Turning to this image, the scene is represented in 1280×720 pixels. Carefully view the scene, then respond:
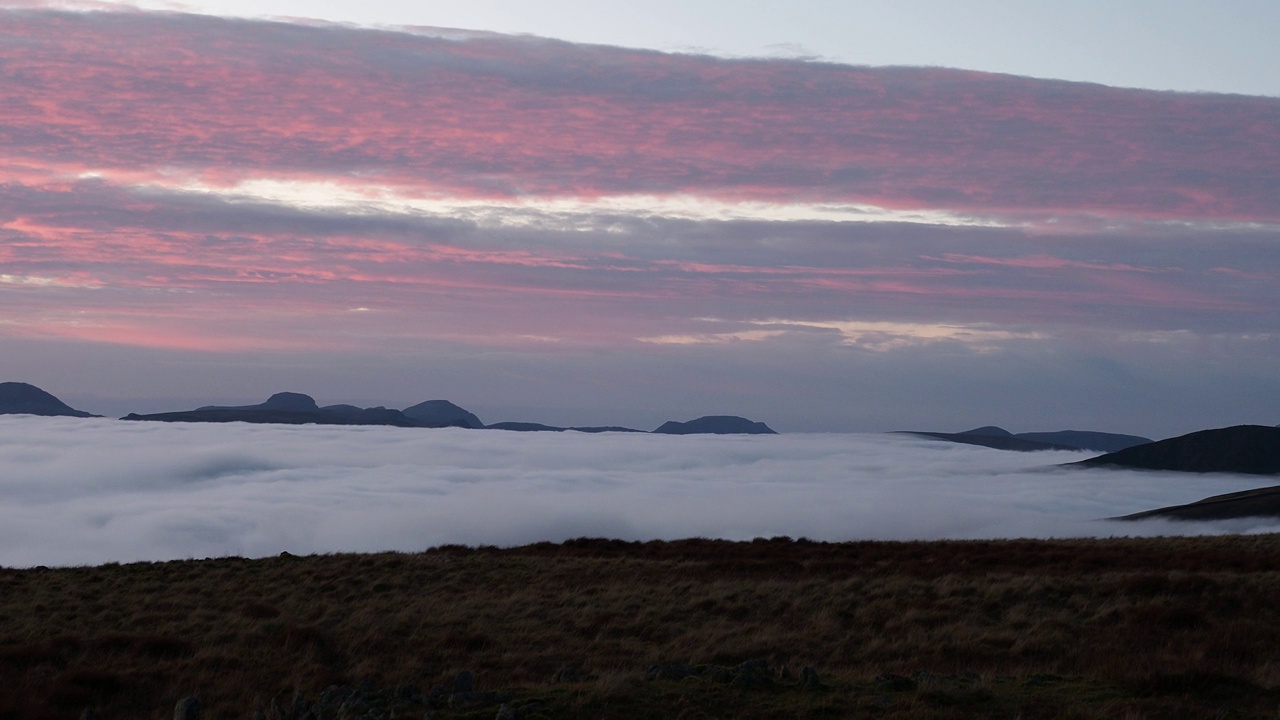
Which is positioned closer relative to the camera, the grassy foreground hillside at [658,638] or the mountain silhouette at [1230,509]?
the grassy foreground hillside at [658,638]

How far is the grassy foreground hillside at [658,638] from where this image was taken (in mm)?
9977

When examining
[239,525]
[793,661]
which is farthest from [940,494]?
[793,661]

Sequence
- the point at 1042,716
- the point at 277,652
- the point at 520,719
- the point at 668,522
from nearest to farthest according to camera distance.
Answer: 1. the point at 520,719
2. the point at 1042,716
3. the point at 277,652
4. the point at 668,522

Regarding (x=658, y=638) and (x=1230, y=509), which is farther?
(x=1230, y=509)

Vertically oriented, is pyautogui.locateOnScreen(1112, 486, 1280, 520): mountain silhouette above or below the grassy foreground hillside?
below

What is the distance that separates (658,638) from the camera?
16.8m

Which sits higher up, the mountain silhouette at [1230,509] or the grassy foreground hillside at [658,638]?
the grassy foreground hillside at [658,638]

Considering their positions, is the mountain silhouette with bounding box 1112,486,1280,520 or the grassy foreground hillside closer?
the grassy foreground hillside

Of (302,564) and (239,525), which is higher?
(302,564)

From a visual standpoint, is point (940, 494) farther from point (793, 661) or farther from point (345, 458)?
point (793, 661)

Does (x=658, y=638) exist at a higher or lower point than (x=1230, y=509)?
higher

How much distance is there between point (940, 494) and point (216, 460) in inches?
4049

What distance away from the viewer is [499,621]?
18.7 metres

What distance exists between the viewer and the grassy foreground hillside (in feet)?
32.7
